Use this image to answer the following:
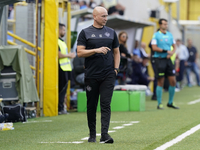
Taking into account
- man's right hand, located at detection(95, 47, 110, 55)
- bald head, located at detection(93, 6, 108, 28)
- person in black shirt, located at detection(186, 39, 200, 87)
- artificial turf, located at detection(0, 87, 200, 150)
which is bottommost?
person in black shirt, located at detection(186, 39, 200, 87)

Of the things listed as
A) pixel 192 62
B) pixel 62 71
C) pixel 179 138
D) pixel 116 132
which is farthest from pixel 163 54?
pixel 192 62

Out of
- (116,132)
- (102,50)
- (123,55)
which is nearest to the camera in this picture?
(102,50)

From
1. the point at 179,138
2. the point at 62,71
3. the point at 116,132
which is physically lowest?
the point at 116,132

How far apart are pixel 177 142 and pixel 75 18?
8426 mm

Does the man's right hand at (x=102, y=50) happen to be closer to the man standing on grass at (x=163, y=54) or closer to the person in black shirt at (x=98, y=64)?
the person in black shirt at (x=98, y=64)

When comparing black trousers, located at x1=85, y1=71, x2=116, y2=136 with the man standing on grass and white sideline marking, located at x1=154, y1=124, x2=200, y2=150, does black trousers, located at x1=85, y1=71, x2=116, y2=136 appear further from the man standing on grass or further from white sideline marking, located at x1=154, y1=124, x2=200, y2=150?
the man standing on grass

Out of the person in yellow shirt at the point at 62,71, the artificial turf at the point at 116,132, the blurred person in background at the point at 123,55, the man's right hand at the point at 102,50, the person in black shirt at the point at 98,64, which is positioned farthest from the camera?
the blurred person in background at the point at 123,55

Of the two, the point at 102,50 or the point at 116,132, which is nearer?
the point at 102,50

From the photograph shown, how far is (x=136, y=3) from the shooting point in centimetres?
2473

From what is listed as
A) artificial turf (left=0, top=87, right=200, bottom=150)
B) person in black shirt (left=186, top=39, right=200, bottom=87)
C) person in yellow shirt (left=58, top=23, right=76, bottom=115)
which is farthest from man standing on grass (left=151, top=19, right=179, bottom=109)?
person in black shirt (left=186, top=39, right=200, bottom=87)

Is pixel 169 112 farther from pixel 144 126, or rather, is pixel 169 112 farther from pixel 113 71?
pixel 113 71

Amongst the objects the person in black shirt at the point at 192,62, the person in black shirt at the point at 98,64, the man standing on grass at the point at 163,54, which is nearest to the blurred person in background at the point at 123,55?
the man standing on grass at the point at 163,54

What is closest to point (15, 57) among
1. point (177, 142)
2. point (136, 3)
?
point (177, 142)

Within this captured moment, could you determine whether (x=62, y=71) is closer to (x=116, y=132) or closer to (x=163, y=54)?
(x=163, y=54)
